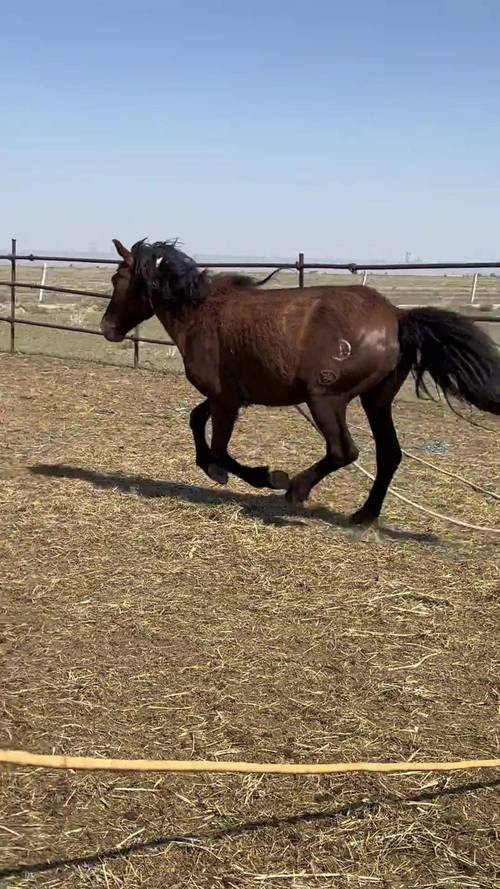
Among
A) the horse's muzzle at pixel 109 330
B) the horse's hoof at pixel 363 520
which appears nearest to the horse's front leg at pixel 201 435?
the horse's muzzle at pixel 109 330

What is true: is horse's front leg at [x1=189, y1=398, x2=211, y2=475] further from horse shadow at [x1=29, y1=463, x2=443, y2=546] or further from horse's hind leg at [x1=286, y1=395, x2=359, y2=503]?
horse's hind leg at [x1=286, y1=395, x2=359, y2=503]

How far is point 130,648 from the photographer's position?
3.97 meters

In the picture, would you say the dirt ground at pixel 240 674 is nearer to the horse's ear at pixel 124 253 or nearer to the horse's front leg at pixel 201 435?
the horse's front leg at pixel 201 435

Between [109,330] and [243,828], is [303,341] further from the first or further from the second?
[243,828]

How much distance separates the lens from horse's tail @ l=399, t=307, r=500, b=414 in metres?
5.52

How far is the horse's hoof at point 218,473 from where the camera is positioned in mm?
6160

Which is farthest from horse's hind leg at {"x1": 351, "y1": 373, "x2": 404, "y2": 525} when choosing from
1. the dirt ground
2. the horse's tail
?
the horse's tail

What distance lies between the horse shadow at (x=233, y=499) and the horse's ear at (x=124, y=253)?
1.61 m

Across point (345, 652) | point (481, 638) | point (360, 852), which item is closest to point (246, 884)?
point (360, 852)

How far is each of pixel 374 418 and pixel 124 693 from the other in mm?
2969

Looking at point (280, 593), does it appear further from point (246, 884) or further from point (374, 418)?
point (246, 884)

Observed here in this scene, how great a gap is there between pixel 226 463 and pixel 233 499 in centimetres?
42

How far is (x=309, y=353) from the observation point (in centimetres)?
568

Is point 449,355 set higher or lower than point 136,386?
higher
